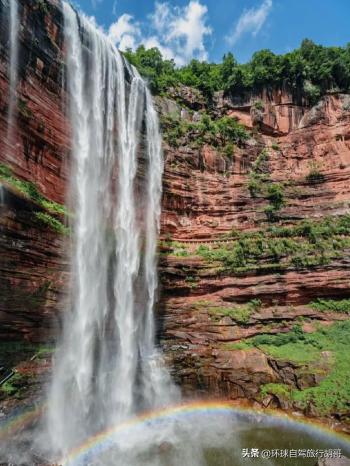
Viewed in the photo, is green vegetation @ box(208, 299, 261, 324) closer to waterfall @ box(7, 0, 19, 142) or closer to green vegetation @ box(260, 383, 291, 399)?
green vegetation @ box(260, 383, 291, 399)

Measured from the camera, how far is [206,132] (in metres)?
26.4

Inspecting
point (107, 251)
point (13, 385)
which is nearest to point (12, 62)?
point (107, 251)

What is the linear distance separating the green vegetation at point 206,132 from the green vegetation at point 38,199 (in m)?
11.3

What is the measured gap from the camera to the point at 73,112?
58.1 feet

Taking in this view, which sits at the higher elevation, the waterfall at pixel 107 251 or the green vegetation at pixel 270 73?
the green vegetation at pixel 270 73

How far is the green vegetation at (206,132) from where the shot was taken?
24812 millimetres

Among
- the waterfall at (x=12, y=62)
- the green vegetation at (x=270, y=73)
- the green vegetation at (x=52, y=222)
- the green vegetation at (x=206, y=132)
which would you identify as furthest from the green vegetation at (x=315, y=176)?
the waterfall at (x=12, y=62)

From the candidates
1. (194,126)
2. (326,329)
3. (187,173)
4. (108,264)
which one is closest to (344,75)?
(194,126)

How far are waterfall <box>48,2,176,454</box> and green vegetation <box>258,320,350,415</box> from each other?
205 inches

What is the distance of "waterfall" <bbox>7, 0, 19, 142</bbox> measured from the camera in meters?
14.3

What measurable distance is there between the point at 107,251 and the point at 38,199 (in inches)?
172

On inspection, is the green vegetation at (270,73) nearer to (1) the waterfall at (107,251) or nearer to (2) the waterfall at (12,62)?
(1) the waterfall at (107,251)

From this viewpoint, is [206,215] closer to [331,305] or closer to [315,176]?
[315,176]

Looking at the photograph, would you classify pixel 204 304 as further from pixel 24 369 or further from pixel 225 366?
pixel 24 369
